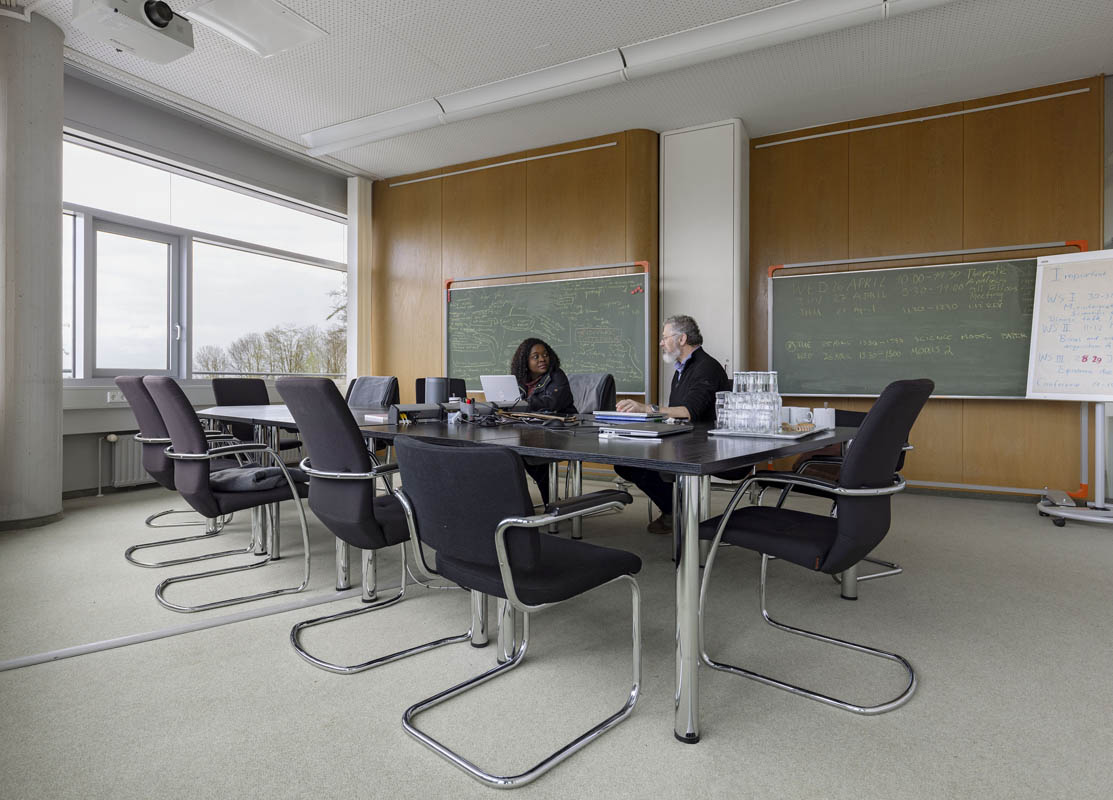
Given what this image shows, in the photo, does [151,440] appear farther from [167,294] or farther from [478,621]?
[167,294]

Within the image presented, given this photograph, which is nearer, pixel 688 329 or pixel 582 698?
pixel 582 698

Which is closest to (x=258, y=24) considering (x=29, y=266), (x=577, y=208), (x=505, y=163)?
(x=29, y=266)

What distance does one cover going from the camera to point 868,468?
1786mm

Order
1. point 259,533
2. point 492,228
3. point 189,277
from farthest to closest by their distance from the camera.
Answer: point 492,228, point 189,277, point 259,533

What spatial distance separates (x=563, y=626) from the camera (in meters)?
2.32

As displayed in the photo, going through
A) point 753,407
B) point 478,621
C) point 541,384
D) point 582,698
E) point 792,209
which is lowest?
point 582,698

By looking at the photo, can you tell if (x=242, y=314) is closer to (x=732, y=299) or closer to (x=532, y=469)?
(x=532, y=469)

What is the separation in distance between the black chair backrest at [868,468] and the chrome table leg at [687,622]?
472mm

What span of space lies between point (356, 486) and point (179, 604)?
117 centimetres

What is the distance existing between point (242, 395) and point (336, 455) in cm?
331

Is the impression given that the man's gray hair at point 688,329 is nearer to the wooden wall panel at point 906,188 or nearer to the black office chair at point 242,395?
the wooden wall panel at point 906,188

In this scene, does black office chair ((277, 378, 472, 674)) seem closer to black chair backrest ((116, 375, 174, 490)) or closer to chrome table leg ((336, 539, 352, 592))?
chrome table leg ((336, 539, 352, 592))

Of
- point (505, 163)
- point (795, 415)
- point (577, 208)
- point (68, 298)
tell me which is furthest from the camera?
point (505, 163)

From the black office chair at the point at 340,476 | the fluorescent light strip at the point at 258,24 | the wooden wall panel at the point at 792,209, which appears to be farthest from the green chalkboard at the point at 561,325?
the black office chair at the point at 340,476
